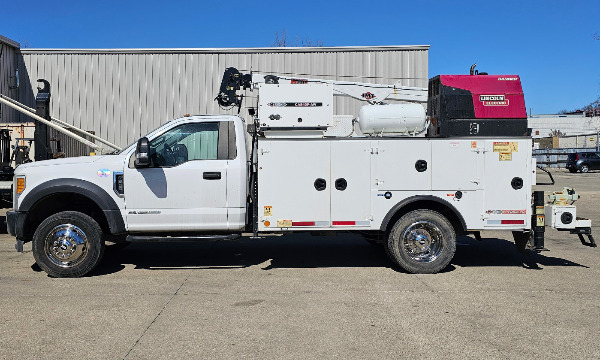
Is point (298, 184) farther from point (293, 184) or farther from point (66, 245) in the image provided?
point (66, 245)

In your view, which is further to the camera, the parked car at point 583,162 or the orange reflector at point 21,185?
the parked car at point 583,162

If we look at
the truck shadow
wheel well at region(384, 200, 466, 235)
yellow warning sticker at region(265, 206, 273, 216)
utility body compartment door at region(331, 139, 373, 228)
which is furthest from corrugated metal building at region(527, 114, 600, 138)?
yellow warning sticker at region(265, 206, 273, 216)

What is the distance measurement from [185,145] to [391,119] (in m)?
2.79

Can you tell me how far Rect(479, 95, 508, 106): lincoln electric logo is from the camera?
23.0 feet

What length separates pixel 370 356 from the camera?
4.16 m

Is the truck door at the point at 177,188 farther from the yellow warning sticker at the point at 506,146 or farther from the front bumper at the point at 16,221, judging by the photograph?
the yellow warning sticker at the point at 506,146

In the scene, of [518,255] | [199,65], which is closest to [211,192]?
[518,255]

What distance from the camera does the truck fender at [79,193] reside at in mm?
6609

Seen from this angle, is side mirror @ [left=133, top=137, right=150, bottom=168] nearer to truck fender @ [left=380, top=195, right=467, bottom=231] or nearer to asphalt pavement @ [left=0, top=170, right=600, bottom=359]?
asphalt pavement @ [left=0, top=170, right=600, bottom=359]

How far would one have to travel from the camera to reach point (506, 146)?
688 cm

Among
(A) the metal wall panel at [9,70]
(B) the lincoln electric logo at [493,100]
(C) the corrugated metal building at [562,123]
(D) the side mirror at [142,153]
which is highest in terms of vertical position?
(C) the corrugated metal building at [562,123]

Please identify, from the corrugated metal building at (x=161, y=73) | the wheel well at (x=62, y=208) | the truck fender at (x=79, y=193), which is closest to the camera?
the truck fender at (x=79, y=193)

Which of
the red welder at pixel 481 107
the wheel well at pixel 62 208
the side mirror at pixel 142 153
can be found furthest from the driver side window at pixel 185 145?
the red welder at pixel 481 107

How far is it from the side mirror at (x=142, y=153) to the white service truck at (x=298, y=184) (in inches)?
5.2
